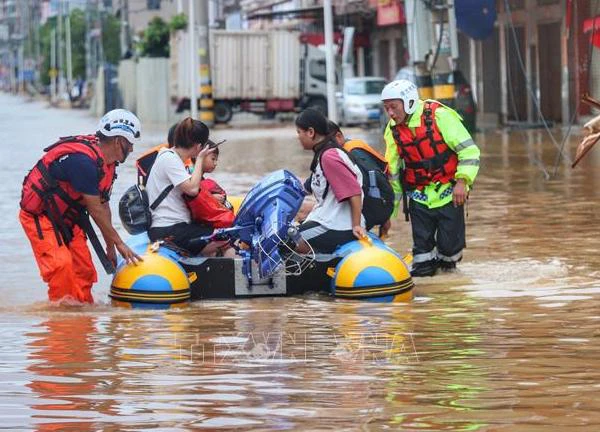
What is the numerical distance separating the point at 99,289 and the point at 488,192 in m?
8.61

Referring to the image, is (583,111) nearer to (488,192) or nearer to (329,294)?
(488,192)

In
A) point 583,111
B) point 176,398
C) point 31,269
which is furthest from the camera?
point 583,111

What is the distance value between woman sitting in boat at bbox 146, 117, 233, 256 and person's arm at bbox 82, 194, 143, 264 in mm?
440

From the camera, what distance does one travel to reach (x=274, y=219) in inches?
435

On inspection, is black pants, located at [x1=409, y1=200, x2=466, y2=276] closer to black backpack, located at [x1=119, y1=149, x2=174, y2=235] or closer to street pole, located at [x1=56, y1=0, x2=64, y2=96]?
black backpack, located at [x1=119, y1=149, x2=174, y2=235]

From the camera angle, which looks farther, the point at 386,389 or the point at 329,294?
the point at 329,294

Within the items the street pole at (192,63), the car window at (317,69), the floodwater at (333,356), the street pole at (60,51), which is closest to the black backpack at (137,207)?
the floodwater at (333,356)

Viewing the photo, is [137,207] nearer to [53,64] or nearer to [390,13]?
[390,13]

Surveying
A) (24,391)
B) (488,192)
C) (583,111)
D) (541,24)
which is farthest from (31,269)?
(541,24)

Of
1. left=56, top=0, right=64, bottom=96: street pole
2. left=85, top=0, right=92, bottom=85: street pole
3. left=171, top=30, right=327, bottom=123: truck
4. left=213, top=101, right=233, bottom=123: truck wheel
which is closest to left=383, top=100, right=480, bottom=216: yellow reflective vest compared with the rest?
left=171, top=30, right=327, bottom=123: truck

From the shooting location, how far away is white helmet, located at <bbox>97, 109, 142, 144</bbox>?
11031 mm

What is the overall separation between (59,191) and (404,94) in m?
2.58

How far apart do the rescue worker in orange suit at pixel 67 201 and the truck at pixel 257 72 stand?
40.4 meters

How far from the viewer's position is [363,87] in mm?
46688
